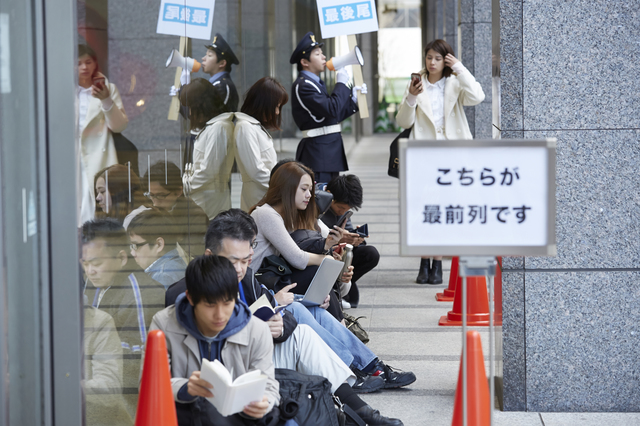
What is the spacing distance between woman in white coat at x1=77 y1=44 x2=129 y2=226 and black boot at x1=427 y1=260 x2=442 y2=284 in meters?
4.35

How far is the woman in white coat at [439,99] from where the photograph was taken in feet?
20.3

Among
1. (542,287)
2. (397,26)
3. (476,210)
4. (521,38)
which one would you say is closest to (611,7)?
(521,38)

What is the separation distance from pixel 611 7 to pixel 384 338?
267 cm

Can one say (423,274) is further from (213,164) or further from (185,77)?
(185,77)

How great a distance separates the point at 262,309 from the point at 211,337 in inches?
21.4

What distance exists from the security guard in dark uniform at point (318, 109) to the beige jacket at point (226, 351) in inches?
138

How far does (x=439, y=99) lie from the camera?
6348mm

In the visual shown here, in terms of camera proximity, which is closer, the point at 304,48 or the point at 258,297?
the point at 258,297

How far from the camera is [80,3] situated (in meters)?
2.87

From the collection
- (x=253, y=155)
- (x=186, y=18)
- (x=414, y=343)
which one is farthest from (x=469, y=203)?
(x=253, y=155)

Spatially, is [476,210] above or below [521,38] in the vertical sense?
below

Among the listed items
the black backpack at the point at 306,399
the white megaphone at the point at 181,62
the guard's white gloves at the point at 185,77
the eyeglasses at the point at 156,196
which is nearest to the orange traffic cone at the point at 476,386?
the black backpack at the point at 306,399

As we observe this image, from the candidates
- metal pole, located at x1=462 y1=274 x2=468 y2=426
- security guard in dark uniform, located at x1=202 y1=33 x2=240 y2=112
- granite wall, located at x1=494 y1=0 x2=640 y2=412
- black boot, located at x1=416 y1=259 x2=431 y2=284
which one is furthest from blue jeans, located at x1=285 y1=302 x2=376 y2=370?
black boot, located at x1=416 y1=259 x2=431 y2=284

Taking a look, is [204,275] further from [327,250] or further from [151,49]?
[327,250]
